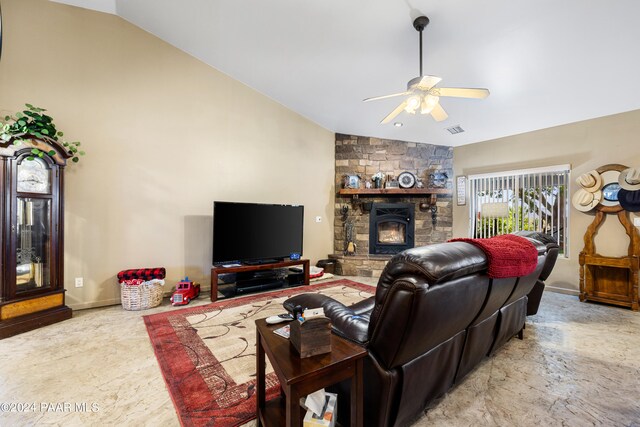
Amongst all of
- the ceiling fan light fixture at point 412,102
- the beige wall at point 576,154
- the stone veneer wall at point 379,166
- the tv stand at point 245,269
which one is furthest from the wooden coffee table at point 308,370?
the beige wall at point 576,154

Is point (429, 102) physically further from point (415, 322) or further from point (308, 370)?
point (308, 370)

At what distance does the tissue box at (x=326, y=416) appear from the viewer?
1187mm

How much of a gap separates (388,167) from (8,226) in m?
5.27

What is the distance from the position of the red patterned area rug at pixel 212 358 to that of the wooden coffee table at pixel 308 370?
0.44 meters

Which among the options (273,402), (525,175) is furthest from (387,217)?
(273,402)

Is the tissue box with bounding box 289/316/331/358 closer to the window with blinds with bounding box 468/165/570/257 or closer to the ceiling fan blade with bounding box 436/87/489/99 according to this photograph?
the ceiling fan blade with bounding box 436/87/489/99

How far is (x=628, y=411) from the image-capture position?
161 cm

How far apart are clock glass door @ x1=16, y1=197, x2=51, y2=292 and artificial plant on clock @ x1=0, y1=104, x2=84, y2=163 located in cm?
50

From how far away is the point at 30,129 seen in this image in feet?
8.65

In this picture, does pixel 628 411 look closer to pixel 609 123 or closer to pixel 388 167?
pixel 609 123

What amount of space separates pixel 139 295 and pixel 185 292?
1.60ft

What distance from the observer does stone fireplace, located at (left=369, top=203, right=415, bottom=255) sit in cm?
530

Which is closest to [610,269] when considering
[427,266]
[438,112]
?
[438,112]

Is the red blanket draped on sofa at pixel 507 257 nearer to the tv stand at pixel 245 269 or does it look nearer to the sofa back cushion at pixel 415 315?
the sofa back cushion at pixel 415 315
